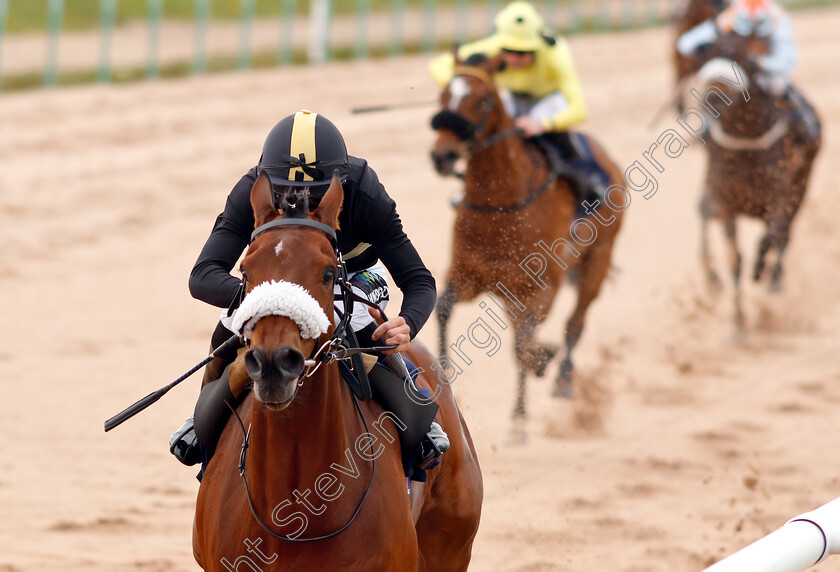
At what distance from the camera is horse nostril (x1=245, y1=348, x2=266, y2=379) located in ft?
9.39

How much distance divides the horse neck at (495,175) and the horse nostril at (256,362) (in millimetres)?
4655

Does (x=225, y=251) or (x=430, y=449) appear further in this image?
(x=430, y=449)

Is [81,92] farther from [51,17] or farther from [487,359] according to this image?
[487,359]

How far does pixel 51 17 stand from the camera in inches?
739

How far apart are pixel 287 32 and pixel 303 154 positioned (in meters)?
17.7

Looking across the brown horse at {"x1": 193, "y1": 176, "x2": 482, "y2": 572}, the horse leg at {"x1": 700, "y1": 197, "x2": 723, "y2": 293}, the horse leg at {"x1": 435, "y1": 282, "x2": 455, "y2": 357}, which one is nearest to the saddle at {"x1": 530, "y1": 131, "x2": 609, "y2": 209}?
the horse leg at {"x1": 435, "y1": 282, "x2": 455, "y2": 357}

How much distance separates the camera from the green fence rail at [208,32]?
17.8 meters

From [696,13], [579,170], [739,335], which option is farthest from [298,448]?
[696,13]

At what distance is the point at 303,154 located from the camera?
346 cm

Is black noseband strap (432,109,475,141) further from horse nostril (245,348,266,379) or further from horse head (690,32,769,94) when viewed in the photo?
horse nostril (245,348,266,379)

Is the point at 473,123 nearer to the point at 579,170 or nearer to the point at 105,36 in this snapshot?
the point at 579,170

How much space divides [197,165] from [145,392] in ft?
22.5

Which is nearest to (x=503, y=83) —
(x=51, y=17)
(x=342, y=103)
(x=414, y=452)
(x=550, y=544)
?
(x=550, y=544)

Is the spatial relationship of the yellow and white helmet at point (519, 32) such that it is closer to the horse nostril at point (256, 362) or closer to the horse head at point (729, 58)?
the horse head at point (729, 58)
